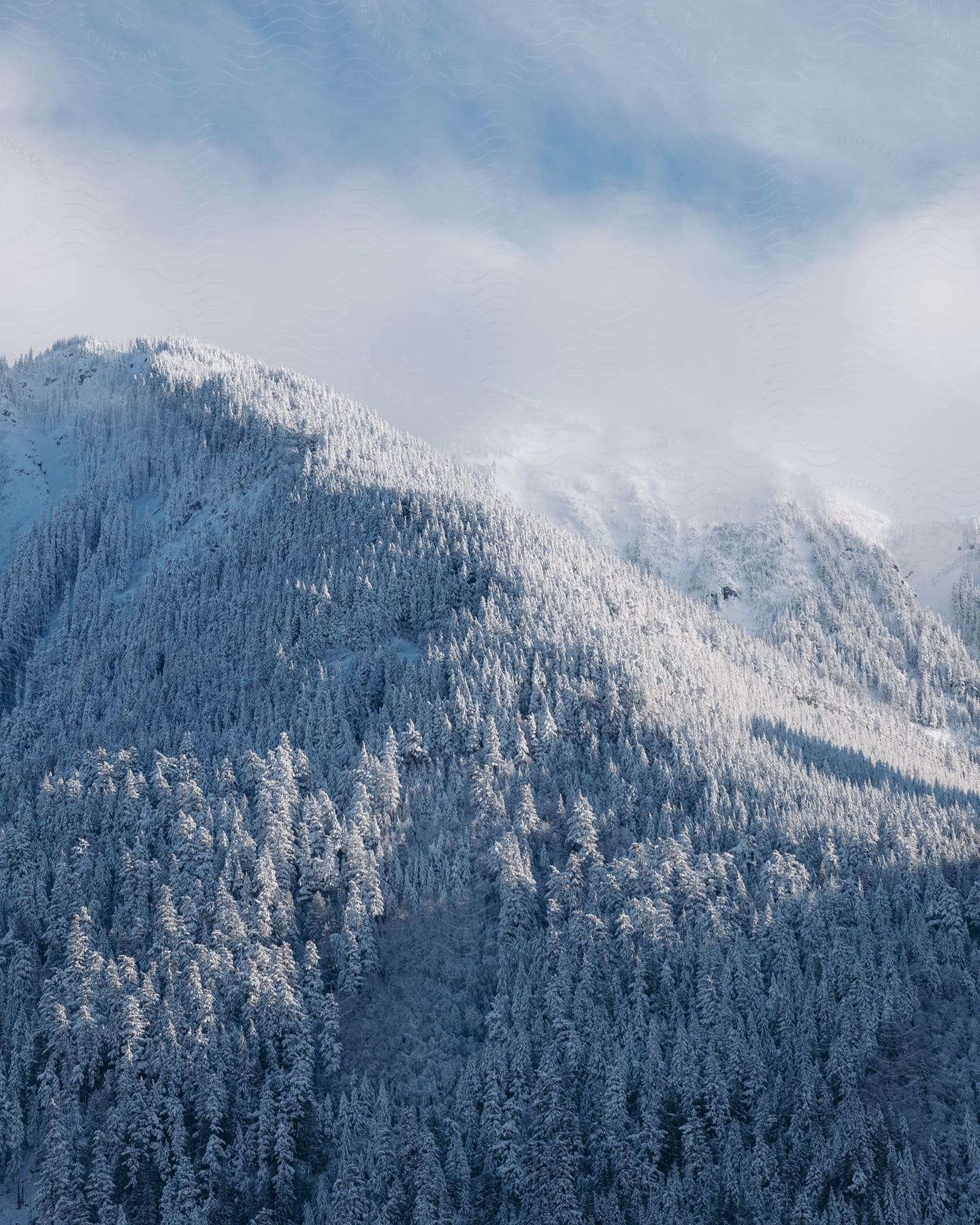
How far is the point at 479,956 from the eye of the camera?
126 meters

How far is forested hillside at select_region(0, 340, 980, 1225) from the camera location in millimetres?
98188

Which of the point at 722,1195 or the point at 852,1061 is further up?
the point at 852,1061

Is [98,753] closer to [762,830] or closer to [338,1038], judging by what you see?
[338,1038]

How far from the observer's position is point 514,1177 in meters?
99.0

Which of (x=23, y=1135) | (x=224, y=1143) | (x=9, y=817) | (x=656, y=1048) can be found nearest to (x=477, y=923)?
(x=656, y=1048)

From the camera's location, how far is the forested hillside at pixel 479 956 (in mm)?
98188

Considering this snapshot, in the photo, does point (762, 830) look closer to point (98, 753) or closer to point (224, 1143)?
point (224, 1143)

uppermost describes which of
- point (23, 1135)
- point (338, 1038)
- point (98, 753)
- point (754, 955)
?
point (98, 753)

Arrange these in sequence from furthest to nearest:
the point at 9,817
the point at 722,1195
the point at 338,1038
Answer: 1. the point at 9,817
2. the point at 338,1038
3. the point at 722,1195

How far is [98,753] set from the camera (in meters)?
152

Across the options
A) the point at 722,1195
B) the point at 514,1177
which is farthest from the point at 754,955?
the point at 514,1177

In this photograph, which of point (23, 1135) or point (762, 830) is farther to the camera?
point (762, 830)

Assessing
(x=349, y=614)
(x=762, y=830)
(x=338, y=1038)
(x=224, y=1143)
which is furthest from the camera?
(x=349, y=614)

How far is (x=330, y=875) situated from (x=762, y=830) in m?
55.5
